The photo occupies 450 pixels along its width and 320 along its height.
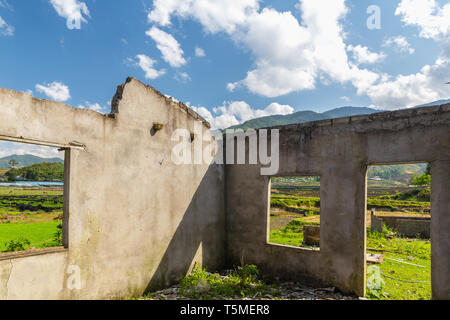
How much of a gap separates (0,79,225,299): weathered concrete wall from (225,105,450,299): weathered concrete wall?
1.30m

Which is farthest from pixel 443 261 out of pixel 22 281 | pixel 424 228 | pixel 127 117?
pixel 424 228

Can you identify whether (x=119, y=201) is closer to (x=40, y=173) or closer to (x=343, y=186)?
(x=343, y=186)

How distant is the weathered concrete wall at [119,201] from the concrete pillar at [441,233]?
15.0ft

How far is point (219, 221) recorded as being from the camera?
6801 mm

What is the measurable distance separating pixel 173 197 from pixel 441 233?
5.04 meters

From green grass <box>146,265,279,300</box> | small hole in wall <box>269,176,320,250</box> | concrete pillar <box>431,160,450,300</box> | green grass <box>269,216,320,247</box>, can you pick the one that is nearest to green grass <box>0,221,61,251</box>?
green grass <box>146,265,279,300</box>

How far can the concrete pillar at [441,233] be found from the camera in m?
4.29

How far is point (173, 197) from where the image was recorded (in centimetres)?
562

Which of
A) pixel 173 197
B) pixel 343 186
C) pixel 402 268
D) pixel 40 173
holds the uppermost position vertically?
pixel 343 186

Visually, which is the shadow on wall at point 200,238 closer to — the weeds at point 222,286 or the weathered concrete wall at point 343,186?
the weeds at point 222,286

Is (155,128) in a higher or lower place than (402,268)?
higher

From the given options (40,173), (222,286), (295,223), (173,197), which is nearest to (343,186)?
(222,286)

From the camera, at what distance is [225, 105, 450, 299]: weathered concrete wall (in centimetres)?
441

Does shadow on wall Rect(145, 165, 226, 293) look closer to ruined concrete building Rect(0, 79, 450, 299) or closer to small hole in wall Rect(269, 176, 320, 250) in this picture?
ruined concrete building Rect(0, 79, 450, 299)
